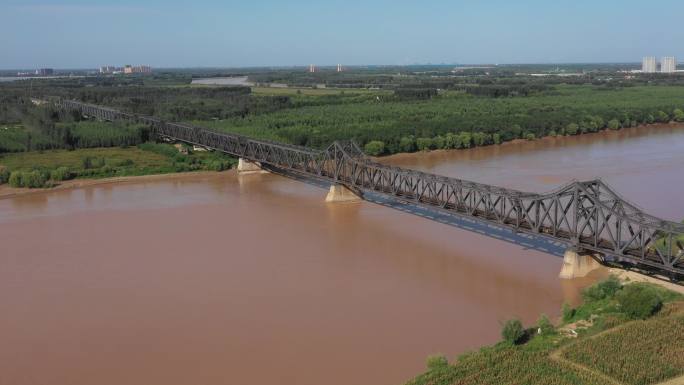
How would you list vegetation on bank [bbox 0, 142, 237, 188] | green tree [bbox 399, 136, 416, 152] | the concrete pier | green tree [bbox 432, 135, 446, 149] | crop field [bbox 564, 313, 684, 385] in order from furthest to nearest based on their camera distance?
green tree [bbox 432, 135, 446, 149]
green tree [bbox 399, 136, 416, 152]
vegetation on bank [bbox 0, 142, 237, 188]
the concrete pier
crop field [bbox 564, 313, 684, 385]

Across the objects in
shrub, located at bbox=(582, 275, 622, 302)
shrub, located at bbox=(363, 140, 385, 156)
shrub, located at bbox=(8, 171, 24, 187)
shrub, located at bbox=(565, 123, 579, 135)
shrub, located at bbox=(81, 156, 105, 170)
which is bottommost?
shrub, located at bbox=(582, 275, 622, 302)

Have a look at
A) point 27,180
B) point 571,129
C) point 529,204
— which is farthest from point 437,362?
point 571,129

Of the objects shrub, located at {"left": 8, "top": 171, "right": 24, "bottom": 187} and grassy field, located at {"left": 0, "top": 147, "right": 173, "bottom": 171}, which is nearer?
shrub, located at {"left": 8, "top": 171, "right": 24, "bottom": 187}

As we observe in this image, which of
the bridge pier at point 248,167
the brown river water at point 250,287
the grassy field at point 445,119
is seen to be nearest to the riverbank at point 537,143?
the grassy field at point 445,119

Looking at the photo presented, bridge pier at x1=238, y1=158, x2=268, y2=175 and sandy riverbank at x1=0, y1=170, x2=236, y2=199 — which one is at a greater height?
bridge pier at x1=238, y1=158, x2=268, y2=175

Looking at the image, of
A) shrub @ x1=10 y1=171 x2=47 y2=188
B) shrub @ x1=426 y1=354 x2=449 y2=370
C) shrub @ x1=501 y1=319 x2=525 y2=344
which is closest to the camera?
shrub @ x1=426 y1=354 x2=449 y2=370

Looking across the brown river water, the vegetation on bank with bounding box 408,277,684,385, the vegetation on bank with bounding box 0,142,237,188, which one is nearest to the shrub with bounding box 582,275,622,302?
the vegetation on bank with bounding box 408,277,684,385

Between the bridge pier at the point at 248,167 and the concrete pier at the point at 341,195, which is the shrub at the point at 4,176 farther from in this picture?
the concrete pier at the point at 341,195

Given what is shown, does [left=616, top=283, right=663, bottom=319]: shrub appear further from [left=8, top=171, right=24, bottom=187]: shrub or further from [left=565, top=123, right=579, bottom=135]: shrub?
[left=565, top=123, right=579, bottom=135]: shrub
